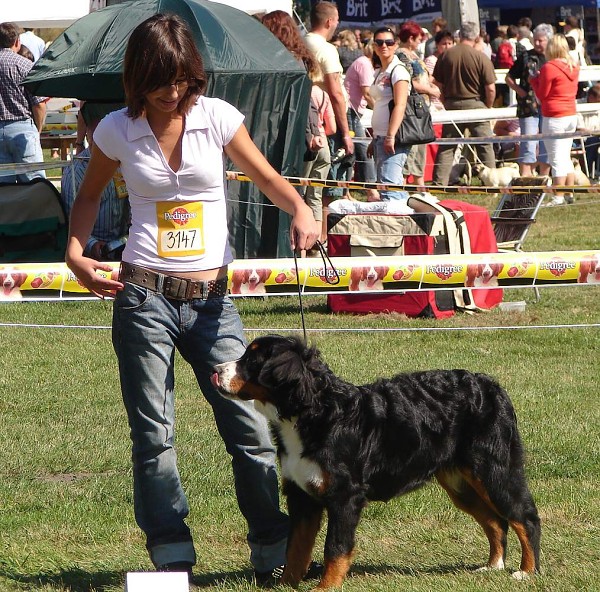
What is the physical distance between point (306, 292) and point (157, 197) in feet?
10.9

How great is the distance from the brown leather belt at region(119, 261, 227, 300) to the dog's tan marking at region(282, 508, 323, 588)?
887 mm

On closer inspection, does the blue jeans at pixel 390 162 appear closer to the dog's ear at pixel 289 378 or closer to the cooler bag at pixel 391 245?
the cooler bag at pixel 391 245

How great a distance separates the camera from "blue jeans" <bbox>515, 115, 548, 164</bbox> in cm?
1641

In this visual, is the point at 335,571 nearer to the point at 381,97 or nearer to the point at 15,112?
the point at 381,97

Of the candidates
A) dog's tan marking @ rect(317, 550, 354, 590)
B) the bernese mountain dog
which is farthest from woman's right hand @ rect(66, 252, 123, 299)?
dog's tan marking @ rect(317, 550, 354, 590)

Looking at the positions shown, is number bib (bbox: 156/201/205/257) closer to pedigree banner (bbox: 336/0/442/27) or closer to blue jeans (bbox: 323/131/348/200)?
blue jeans (bbox: 323/131/348/200)

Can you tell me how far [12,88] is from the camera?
11820 mm

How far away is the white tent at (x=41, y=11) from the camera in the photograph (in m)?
18.6

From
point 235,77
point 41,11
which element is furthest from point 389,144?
point 41,11

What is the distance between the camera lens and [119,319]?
383cm

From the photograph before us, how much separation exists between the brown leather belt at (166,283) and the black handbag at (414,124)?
772 cm

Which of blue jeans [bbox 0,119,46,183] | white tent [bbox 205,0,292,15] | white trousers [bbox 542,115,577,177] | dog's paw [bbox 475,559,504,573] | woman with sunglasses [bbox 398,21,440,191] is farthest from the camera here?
white tent [bbox 205,0,292,15]

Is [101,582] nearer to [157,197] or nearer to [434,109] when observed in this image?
[157,197]

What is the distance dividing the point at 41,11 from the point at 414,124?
980 centimetres
